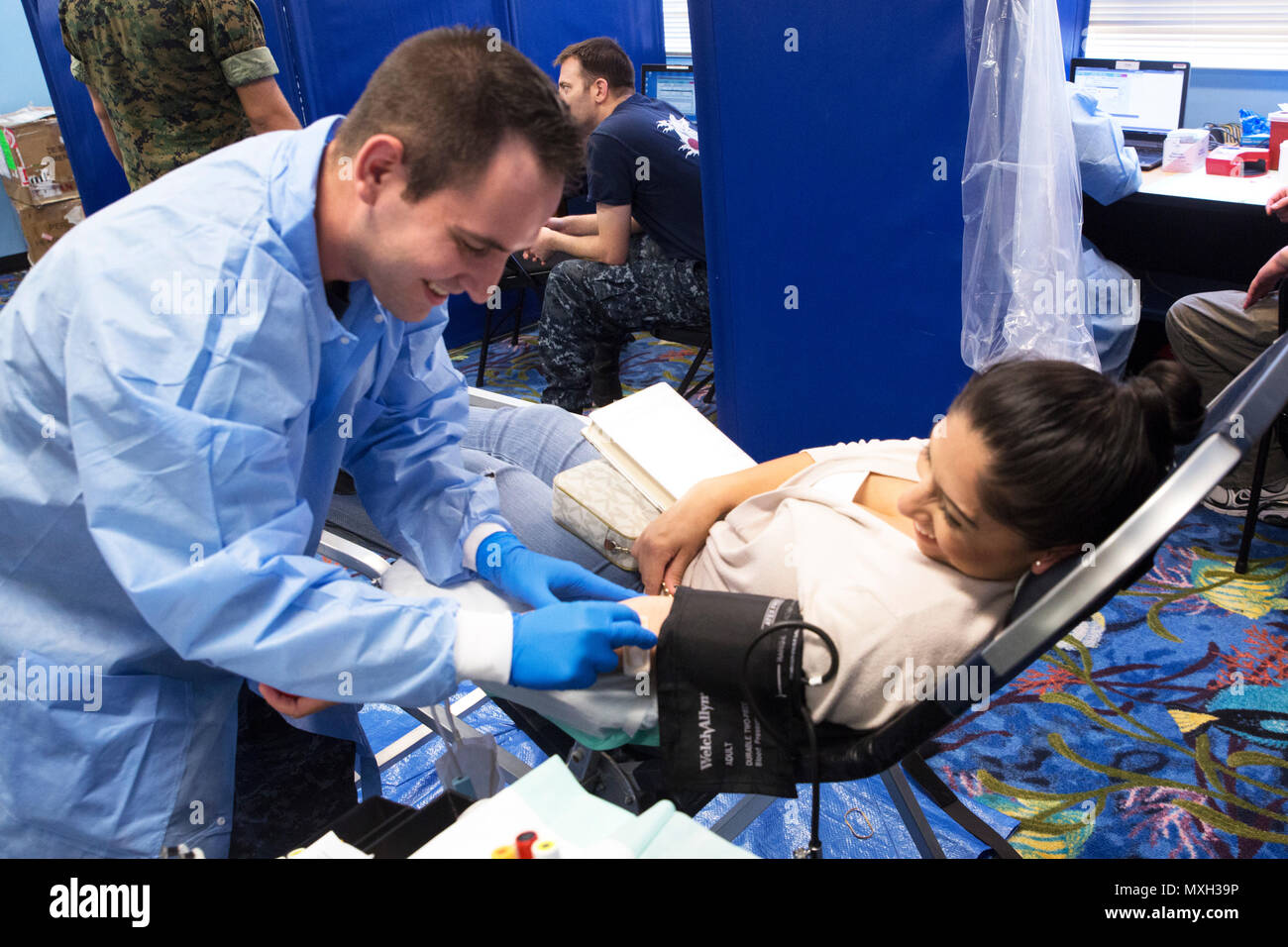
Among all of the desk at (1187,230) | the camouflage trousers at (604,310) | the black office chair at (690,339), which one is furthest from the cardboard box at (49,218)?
the desk at (1187,230)

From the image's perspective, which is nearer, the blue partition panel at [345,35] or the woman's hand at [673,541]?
the woman's hand at [673,541]

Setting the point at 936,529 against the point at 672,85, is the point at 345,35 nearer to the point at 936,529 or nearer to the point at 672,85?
the point at 672,85

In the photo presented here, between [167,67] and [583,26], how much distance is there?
226 centimetres

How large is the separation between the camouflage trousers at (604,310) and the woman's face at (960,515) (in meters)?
2.27

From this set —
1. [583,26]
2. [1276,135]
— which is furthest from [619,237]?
[1276,135]

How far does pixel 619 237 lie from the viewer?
341 centimetres

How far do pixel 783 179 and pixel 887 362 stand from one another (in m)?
0.56

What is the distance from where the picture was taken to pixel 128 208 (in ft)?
3.36

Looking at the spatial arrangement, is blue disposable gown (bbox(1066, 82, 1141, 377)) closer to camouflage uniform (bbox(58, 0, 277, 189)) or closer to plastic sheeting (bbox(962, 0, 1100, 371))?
plastic sheeting (bbox(962, 0, 1100, 371))

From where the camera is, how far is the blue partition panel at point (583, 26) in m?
4.34

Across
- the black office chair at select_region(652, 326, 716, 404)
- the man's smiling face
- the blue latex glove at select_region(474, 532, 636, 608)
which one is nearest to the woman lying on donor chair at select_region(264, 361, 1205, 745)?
the blue latex glove at select_region(474, 532, 636, 608)

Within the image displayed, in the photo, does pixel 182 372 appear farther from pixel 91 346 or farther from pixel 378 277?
pixel 378 277

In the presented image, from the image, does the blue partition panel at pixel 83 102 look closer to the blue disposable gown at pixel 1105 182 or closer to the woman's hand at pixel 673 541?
the blue disposable gown at pixel 1105 182
